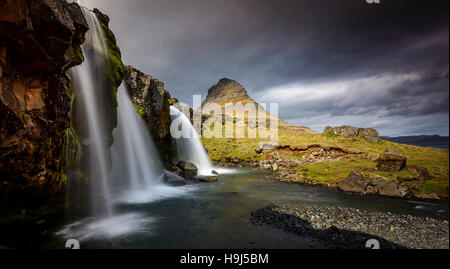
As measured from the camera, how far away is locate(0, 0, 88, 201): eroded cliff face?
717 centimetres

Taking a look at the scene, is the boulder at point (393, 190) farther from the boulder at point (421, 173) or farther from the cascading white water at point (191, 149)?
the cascading white water at point (191, 149)

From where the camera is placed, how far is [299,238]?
9234 millimetres

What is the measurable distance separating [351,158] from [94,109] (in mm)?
35297

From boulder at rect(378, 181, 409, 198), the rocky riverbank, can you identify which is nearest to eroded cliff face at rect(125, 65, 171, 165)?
the rocky riverbank

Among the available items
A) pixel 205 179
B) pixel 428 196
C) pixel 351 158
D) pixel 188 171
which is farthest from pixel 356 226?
pixel 351 158

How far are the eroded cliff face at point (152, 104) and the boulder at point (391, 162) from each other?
2767 cm

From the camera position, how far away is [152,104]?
25516mm

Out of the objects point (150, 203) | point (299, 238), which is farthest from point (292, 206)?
point (150, 203)

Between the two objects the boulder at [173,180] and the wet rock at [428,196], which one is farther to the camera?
the boulder at [173,180]

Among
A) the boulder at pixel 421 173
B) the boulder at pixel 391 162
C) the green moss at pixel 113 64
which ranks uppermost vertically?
the green moss at pixel 113 64

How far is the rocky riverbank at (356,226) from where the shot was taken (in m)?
8.71

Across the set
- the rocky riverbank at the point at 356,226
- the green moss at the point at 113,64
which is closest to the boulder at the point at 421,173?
the rocky riverbank at the point at 356,226

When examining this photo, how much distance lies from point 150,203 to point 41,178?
7.85 meters

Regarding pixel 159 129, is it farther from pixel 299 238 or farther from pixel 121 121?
pixel 299 238
